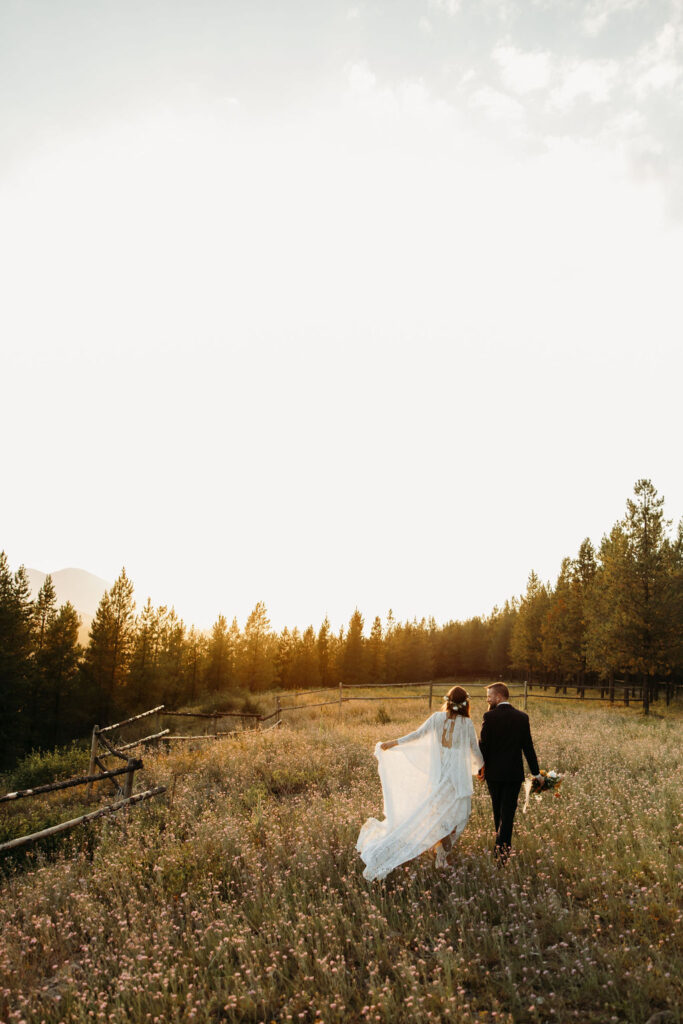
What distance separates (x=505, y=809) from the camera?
7.09 metres

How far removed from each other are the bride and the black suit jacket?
0.25 metres

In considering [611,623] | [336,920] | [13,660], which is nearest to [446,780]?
[336,920]

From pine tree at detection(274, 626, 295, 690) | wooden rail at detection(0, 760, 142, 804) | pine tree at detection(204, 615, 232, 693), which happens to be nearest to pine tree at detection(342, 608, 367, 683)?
pine tree at detection(274, 626, 295, 690)

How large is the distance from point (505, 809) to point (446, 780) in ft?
2.60

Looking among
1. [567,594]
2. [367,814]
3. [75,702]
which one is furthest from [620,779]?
[567,594]

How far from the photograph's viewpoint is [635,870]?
251 inches

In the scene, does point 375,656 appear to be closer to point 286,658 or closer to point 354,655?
point 354,655

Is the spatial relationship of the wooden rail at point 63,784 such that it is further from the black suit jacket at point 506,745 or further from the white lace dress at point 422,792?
the black suit jacket at point 506,745

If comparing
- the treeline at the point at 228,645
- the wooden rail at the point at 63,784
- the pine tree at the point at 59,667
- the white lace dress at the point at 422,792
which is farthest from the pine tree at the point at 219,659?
the white lace dress at the point at 422,792

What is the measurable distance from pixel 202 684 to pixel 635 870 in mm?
47563

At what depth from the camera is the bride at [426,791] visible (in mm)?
6816

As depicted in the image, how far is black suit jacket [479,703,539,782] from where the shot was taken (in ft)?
23.0

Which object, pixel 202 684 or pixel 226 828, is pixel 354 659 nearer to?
pixel 202 684

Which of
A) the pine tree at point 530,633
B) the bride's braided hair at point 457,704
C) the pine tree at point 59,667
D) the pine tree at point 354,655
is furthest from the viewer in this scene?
the pine tree at point 354,655
